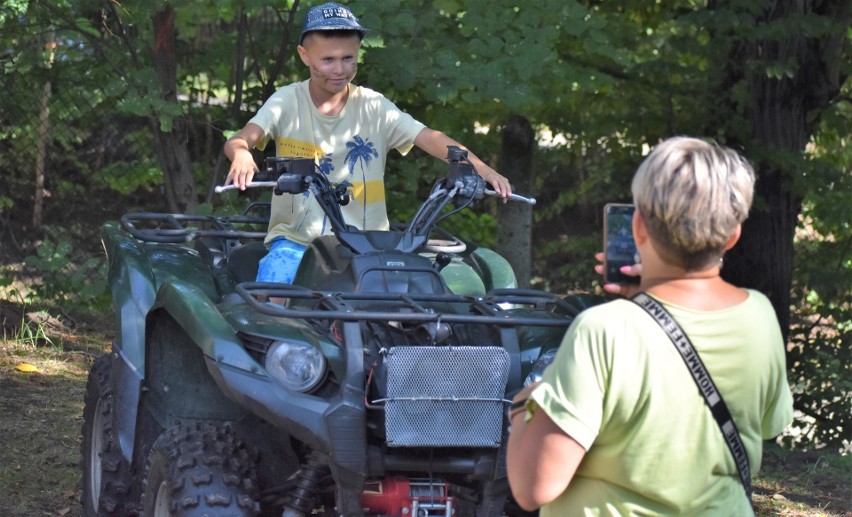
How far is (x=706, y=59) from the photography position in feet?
27.6

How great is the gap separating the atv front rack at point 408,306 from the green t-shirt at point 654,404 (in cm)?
130

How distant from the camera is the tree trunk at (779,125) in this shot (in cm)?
832

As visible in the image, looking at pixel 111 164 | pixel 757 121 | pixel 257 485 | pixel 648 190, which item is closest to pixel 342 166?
pixel 257 485

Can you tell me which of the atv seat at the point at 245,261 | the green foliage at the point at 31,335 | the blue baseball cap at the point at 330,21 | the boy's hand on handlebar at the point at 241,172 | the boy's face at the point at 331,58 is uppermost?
the blue baseball cap at the point at 330,21

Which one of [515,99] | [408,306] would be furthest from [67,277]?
[408,306]

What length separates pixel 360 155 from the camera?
525 centimetres

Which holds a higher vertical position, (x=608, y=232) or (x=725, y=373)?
(x=608, y=232)

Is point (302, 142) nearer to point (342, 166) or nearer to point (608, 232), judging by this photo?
point (342, 166)

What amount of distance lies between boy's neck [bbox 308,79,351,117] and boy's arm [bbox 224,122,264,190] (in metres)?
0.32

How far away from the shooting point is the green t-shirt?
221 centimetres

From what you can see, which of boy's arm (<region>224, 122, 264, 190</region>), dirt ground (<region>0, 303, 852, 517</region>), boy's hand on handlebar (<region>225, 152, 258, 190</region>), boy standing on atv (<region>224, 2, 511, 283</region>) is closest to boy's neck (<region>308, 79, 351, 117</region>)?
boy standing on atv (<region>224, 2, 511, 283</region>)

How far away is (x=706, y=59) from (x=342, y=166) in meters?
4.00

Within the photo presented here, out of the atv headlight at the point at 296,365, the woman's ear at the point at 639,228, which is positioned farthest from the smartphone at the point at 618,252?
the atv headlight at the point at 296,365

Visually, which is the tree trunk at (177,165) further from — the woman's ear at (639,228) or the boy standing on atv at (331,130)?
the woman's ear at (639,228)
